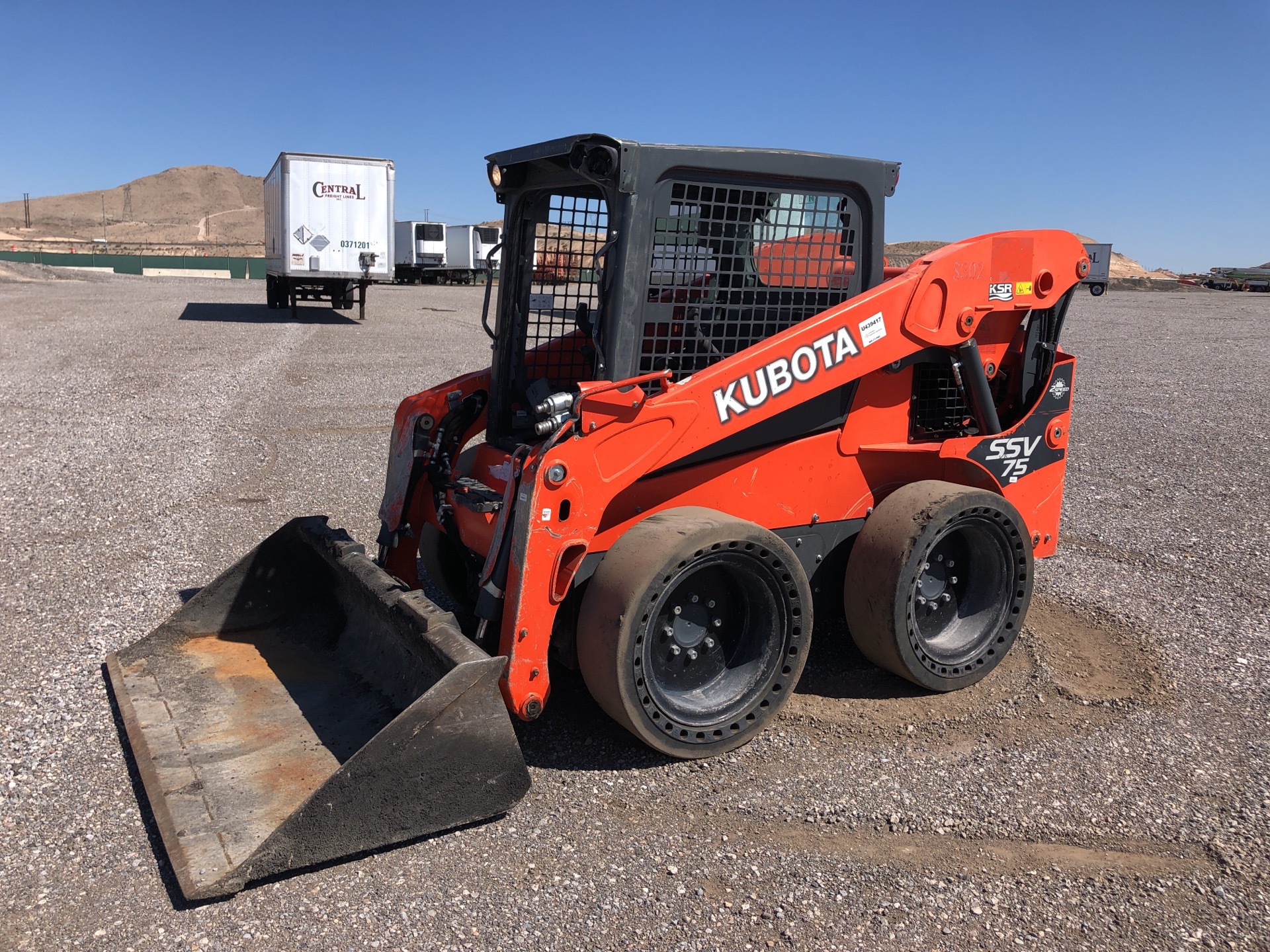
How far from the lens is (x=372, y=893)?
311 cm

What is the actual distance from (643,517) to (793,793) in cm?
122

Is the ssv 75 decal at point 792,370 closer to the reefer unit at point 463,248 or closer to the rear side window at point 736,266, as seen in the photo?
the rear side window at point 736,266

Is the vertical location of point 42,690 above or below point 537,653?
below

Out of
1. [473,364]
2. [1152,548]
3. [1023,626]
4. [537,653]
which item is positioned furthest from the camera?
[473,364]

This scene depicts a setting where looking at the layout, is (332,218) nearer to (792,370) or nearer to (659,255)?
(659,255)

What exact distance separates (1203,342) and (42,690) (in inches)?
877

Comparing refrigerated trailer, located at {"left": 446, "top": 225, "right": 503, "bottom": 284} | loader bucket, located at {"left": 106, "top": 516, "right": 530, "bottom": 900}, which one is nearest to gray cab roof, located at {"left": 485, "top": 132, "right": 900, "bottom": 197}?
loader bucket, located at {"left": 106, "top": 516, "right": 530, "bottom": 900}

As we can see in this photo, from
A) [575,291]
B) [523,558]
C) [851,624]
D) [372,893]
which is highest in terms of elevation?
[575,291]

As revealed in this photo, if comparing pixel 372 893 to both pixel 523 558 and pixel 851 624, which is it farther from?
pixel 851 624

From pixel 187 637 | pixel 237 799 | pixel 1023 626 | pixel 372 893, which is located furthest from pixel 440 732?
pixel 1023 626

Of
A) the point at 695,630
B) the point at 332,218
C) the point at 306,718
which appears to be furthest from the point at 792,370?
the point at 332,218

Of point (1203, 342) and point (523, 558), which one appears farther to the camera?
point (1203, 342)

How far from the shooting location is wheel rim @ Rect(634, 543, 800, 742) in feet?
12.6

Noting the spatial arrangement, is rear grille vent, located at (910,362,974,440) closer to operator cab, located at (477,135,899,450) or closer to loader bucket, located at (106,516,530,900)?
operator cab, located at (477,135,899,450)
